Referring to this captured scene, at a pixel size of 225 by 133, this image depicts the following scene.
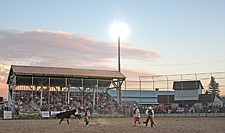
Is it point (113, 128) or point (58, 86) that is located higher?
point (58, 86)

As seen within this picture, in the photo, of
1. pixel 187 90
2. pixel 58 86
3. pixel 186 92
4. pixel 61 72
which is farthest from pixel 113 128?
pixel 186 92

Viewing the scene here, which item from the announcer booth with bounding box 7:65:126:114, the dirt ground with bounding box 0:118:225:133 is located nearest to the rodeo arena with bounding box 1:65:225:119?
the announcer booth with bounding box 7:65:126:114

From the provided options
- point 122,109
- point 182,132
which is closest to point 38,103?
point 122,109

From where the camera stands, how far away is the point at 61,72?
1907 inches

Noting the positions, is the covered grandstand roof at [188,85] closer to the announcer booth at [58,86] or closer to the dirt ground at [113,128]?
the announcer booth at [58,86]

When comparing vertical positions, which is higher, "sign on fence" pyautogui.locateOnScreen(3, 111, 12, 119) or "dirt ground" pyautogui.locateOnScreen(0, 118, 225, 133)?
"dirt ground" pyautogui.locateOnScreen(0, 118, 225, 133)

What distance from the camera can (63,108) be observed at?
45031 mm

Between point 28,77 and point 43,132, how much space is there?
27.4 metres

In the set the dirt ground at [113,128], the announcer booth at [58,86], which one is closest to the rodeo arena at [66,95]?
the announcer booth at [58,86]

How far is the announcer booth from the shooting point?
45.8m

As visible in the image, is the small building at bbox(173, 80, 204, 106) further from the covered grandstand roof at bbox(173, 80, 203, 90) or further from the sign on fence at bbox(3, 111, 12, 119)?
the sign on fence at bbox(3, 111, 12, 119)

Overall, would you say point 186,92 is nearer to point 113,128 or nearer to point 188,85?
point 188,85

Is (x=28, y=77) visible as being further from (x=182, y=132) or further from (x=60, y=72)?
(x=182, y=132)

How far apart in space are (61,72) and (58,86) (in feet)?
13.1
